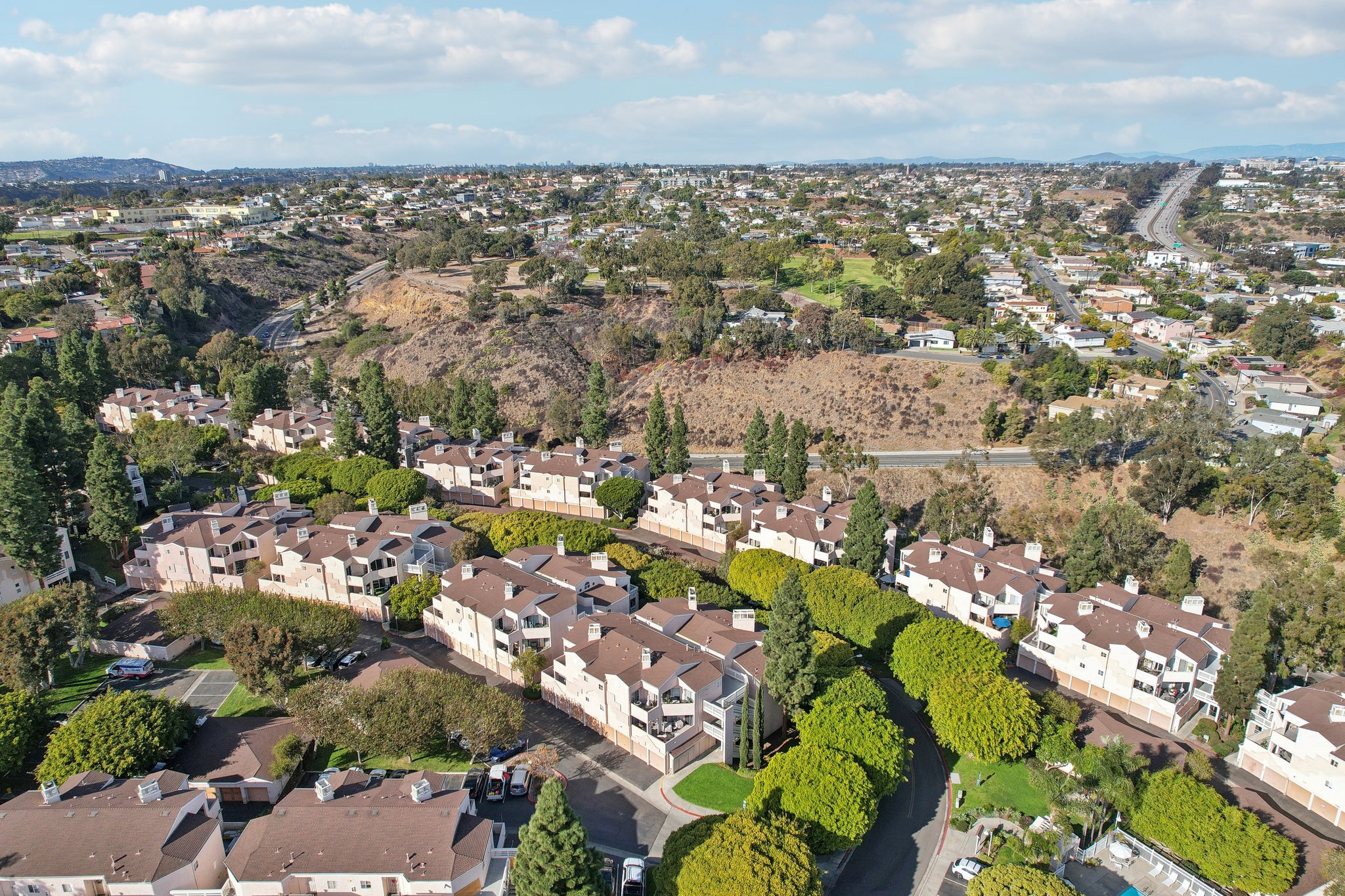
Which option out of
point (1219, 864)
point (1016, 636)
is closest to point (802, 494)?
point (1016, 636)

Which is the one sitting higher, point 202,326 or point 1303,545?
point 202,326

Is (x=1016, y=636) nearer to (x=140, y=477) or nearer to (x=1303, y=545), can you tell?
(x=1303, y=545)

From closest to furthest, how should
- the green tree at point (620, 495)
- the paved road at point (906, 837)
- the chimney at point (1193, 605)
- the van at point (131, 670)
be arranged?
the paved road at point (906, 837), the chimney at point (1193, 605), the van at point (131, 670), the green tree at point (620, 495)

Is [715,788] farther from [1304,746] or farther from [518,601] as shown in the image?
[1304,746]

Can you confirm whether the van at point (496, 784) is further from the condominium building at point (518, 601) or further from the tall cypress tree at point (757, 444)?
the tall cypress tree at point (757, 444)

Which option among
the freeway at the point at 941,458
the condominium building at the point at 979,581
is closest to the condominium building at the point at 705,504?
the freeway at the point at 941,458

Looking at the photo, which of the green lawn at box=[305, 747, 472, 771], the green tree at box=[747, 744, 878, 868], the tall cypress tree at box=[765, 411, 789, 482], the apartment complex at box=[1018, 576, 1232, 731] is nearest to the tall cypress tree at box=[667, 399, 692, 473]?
the tall cypress tree at box=[765, 411, 789, 482]

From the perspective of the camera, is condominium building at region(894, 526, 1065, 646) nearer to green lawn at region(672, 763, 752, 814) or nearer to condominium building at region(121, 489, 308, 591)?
green lawn at region(672, 763, 752, 814)
